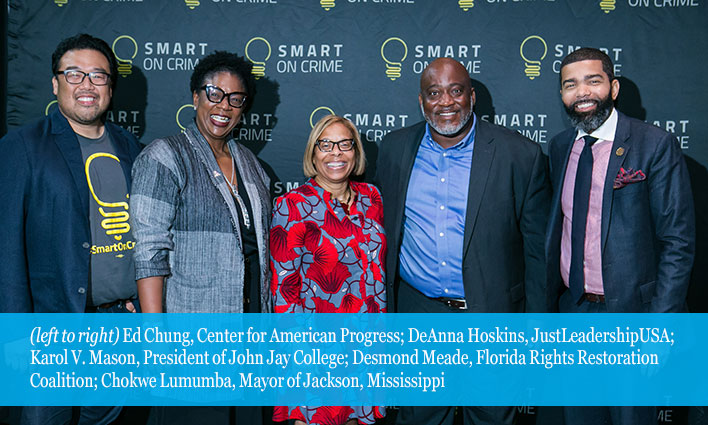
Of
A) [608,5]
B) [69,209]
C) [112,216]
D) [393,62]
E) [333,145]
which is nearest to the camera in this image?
[69,209]

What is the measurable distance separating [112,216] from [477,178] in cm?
172

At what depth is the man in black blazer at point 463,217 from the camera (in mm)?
2373

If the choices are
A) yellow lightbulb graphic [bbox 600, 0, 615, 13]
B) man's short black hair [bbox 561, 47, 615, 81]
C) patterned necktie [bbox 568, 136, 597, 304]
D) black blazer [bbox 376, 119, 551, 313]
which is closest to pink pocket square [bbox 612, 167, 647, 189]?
patterned necktie [bbox 568, 136, 597, 304]

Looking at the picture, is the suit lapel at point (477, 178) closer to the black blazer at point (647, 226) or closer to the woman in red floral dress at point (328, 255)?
the woman in red floral dress at point (328, 255)

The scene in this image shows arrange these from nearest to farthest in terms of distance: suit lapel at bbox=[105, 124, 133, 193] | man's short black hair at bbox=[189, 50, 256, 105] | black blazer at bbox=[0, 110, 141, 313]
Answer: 1. black blazer at bbox=[0, 110, 141, 313]
2. suit lapel at bbox=[105, 124, 133, 193]
3. man's short black hair at bbox=[189, 50, 256, 105]

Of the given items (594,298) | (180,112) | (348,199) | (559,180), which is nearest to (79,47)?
(180,112)

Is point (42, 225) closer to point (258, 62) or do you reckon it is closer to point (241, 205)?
point (241, 205)

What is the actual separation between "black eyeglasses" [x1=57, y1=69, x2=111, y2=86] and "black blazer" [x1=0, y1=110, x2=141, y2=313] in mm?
292

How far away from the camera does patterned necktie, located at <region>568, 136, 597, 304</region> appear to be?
2234 millimetres

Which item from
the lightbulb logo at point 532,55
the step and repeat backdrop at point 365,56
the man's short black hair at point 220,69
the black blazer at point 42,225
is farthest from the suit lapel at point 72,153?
the lightbulb logo at point 532,55

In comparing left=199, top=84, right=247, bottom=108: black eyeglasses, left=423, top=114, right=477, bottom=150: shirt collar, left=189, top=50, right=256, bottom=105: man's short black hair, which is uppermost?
left=189, top=50, right=256, bottom=105: man's short black hair

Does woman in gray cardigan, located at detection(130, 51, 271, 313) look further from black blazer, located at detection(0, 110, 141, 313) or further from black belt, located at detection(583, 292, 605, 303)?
black belt, located at detection(583, 292, 605, 303)

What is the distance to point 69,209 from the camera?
6.99 feet

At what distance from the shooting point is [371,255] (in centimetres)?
232
